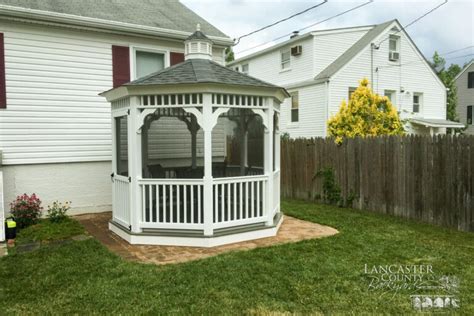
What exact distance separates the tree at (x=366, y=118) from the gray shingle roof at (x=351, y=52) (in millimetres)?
3555

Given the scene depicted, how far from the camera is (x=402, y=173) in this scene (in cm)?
798

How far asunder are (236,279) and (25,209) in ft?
17.0

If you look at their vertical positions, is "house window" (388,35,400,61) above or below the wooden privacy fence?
above

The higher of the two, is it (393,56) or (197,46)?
(393,56)

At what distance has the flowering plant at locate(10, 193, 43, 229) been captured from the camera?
7.26 metres

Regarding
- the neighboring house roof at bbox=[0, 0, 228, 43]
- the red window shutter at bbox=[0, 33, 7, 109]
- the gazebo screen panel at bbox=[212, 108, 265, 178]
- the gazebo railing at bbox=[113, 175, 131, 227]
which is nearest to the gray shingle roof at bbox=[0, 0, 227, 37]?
the neighboring house roof at bbox=[0, 0, 228, 43]

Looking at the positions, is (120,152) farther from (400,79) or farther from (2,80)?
(400,79)

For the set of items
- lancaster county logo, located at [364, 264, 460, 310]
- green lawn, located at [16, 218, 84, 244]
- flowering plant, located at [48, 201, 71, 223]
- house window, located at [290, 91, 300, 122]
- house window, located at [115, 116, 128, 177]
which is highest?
house window, located at [290, 91, 300, 122]

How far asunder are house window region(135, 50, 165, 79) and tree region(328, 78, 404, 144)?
20.6 ft

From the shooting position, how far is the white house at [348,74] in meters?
16.3

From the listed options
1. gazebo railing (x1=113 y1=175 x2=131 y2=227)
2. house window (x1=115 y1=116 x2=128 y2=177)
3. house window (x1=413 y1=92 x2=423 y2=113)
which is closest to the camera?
gazebo railing (x1=113 y1=175 x2=131 y2=227)

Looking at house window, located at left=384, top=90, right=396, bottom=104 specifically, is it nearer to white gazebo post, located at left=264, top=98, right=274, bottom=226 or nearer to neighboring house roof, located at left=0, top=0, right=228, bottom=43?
neighboring house roof, located at left=0, top=0, right=228, bottom=43

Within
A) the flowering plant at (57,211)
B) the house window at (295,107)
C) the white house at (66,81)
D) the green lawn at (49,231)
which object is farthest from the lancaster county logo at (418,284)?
the house window at (295,107)

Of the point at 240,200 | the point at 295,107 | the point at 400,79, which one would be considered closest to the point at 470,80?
the point at 400,79
